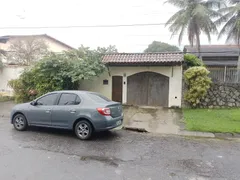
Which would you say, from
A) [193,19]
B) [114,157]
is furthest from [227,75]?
[193,19]

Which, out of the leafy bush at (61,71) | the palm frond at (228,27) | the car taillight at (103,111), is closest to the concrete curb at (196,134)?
the car taillight at (103,111)

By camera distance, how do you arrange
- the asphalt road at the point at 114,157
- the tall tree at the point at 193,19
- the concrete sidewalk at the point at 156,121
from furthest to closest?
the tall tree at the point at 193,19, the concrete sidewalk at the point at 156,121, the asphalt road at the point at 114,157

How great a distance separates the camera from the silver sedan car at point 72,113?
19.8 feet

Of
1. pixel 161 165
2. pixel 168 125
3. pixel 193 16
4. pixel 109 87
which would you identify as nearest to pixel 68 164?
pixel 161 165

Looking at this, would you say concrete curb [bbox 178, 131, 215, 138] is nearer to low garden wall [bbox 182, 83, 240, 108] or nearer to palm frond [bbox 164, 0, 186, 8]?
low garden wall [bbox 182, 83, 240, 108]

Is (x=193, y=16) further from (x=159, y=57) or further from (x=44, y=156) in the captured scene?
(x=44, y=156)

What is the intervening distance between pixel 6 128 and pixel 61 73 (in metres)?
5.00

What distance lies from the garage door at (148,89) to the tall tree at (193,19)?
12273 mm

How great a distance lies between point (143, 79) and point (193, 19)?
1411cm

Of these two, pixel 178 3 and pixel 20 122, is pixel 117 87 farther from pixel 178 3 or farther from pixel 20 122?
pixel 178 3

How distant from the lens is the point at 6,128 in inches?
299

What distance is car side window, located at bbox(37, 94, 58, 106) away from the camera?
6824 mm

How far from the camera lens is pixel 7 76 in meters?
16.0

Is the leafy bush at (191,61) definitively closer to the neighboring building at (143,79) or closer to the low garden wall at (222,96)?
the neighboring building at (143,79)
